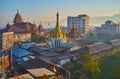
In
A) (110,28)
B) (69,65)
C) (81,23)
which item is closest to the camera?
(69,65)

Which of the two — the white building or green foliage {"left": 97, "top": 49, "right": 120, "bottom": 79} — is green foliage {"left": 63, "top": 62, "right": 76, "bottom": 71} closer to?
green foliage {"left": 97, "top": 49, "right": 120, "bottom": 79}

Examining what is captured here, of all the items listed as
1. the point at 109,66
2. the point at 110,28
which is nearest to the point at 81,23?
the point at 110,28

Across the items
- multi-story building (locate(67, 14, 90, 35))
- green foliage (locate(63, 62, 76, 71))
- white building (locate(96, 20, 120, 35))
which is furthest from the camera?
multi-story building (locate(67, 14, 90, 35))

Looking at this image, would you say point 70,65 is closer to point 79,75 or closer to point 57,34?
point 79,75

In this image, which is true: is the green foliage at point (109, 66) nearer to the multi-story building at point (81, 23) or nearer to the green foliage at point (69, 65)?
the green foliage at point (69, 65)

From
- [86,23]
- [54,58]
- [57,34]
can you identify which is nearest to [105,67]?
[54,58]

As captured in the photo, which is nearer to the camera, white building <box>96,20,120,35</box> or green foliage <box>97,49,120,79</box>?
green foliage <box>97,49,120,79</box>

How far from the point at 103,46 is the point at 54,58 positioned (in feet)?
8.70

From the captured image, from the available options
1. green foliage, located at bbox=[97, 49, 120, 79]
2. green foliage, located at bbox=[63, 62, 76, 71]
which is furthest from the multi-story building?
green foliage, located at bbox=[63, 62, 76, 71]

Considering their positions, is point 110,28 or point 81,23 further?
point 81,23

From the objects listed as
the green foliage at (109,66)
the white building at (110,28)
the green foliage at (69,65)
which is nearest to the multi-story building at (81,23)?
the white building at (110,28)

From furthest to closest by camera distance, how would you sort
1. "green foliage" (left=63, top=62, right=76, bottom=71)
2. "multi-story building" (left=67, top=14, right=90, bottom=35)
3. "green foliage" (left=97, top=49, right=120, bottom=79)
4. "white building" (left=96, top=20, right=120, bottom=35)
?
1. "multi-story building" (left=67, top=14, right=90, bottom=35)
2. "white building" (left=96, top=20, right=120, bottom=35)
3. "green foliage" (left=63, top=62, right=76, bottom=71)
4. "green foliage" (left=97, top=49, right=120, bottom=79)

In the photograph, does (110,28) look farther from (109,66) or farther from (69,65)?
(69,65)

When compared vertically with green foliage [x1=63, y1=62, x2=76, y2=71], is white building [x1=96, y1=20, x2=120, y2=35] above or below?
above
